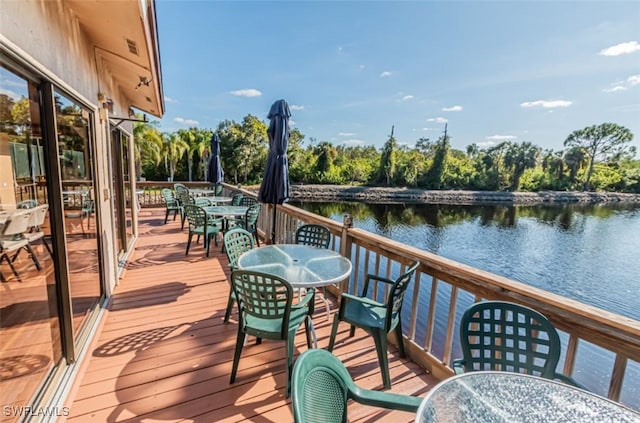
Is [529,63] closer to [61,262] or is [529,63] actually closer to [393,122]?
[393,122]

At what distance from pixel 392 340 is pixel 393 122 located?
3594 centimetres

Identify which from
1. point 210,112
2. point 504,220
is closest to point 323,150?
point 210,112

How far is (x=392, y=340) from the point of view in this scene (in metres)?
2.62

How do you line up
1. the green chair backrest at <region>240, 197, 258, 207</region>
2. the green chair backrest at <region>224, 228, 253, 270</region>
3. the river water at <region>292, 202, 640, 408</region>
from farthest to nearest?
the river water at <region>292, 202, 640, 408</region> → the green chair backrest at <region>240, 197, 258, 207</region> → the green chair backrest at <region>224, 228, 253, 270</region>

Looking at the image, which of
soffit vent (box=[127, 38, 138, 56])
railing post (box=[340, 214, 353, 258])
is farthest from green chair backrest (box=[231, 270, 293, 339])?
soffit vent (box=[127, 38, 138, 56])

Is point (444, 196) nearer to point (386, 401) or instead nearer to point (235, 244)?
point (235, 244)

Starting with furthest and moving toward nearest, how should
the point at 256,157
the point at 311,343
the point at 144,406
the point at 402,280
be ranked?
the point at 256,157, the point at 311,343, the point at 402,280, the point at 144,406

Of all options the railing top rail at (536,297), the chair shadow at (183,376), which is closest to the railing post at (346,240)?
the railing top rail at (536,297)

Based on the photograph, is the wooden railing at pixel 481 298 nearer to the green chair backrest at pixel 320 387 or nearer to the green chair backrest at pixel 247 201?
the green chair backrest at pixel 320 387

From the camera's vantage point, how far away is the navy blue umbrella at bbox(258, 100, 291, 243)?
4090mm

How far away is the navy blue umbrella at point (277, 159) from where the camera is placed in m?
4.09

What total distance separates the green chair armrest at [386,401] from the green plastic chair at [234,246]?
1.79 metres

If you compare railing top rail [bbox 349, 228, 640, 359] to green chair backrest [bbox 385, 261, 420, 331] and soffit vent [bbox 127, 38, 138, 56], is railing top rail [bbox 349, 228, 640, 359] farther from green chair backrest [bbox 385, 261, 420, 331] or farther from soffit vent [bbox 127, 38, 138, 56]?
soffit vent [bbox 127, 38, 138, 56]

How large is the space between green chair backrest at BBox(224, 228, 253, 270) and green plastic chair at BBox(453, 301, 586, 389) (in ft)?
6.27
